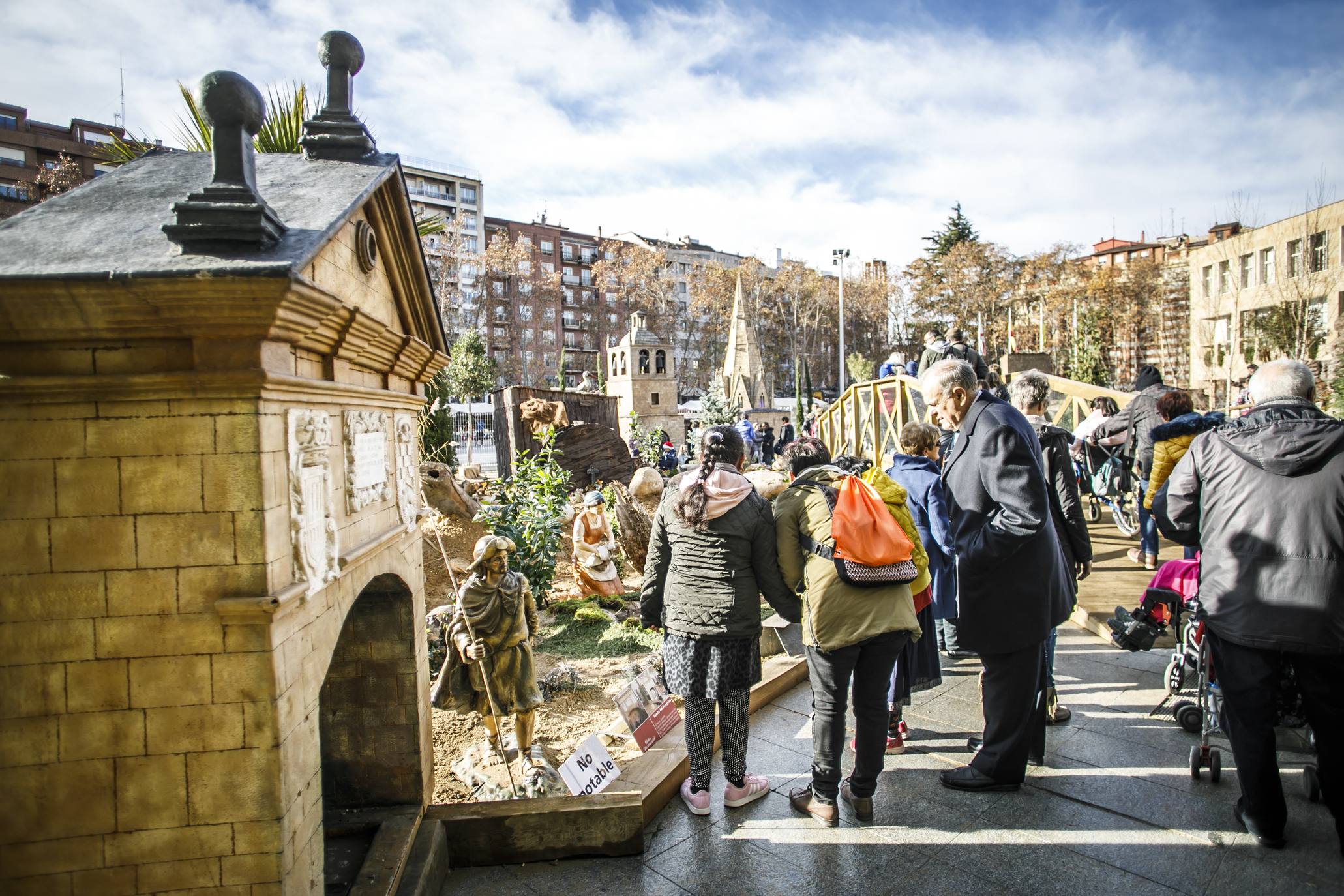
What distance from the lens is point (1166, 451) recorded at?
5820mm

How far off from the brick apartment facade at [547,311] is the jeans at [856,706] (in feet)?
146

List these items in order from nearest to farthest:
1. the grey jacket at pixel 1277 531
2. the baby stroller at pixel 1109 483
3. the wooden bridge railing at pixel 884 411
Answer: the grey jacket at pixel 1277 531
the baby stroller at pixel 1109 483
the wooden bridge railing at pixel 884 411

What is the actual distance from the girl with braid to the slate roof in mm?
1840

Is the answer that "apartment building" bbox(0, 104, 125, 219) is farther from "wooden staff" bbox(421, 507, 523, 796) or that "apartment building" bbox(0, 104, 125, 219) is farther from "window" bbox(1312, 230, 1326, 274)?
"window" bbox(1312, 230, 1326, 274)

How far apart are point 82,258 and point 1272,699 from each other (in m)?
4.41

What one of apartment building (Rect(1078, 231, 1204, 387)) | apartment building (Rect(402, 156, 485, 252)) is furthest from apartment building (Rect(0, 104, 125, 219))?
apartment building (Rect(1078, 231, 1204, 387))

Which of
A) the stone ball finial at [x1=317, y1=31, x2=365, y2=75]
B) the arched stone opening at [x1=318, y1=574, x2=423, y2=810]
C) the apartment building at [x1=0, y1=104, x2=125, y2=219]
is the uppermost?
the apartment building at [x1=0, y1=104, x2=125, y2=219]

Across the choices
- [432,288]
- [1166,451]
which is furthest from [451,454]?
[1166,451]

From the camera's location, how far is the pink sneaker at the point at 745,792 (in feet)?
12.0

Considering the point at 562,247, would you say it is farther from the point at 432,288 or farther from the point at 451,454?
the point at 432,288

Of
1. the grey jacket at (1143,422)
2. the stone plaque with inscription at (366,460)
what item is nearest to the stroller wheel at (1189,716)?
the grey jacket at (1143,422)

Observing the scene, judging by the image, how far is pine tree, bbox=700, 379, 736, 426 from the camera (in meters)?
20.2

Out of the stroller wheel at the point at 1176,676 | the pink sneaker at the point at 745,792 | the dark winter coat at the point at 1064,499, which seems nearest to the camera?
the pink sneaker at the point at 745,792

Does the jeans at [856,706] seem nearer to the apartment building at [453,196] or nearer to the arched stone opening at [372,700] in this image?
the arched stone opening at [372,700]
